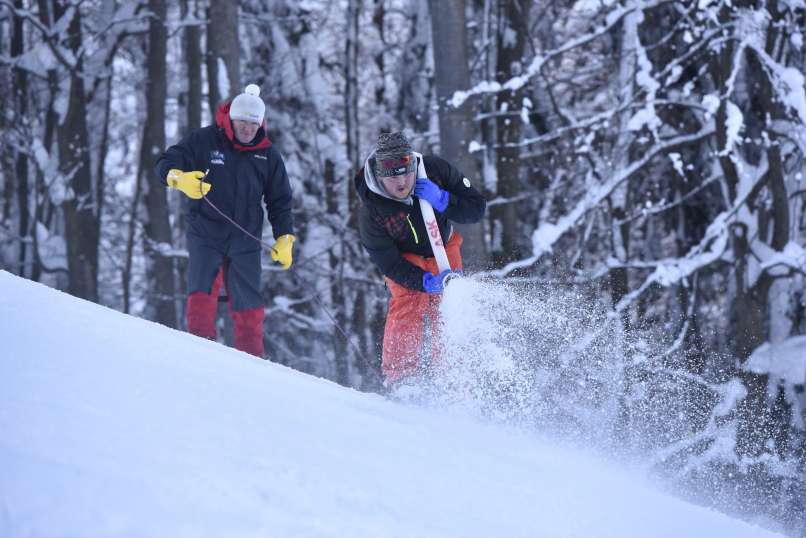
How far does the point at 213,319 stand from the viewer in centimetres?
565

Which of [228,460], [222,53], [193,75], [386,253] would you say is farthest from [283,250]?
[193,75]

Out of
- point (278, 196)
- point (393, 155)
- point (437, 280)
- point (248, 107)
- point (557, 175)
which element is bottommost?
point (437, 280)

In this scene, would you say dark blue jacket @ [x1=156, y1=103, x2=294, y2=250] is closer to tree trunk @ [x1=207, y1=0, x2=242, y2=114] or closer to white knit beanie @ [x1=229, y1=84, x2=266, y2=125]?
white knit beanie @ [x1=229, y1=84, x2=266, y2=125]

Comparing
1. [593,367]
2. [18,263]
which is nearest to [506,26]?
Answer: [593,367]

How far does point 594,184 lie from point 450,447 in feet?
21.0

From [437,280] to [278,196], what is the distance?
1507mm

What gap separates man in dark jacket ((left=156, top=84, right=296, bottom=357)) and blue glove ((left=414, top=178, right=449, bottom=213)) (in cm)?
115

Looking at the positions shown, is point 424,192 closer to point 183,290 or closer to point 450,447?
point 450,447

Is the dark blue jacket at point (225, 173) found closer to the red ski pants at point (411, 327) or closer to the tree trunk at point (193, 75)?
the red ski pants at point (411, 327)

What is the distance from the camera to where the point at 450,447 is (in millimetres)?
3109

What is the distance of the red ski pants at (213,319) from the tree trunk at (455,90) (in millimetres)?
2217

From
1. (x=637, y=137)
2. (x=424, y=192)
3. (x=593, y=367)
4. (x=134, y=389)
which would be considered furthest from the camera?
(x=637, y=137)

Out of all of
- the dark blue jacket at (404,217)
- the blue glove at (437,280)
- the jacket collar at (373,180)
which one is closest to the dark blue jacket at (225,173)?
the dark blue jacket at (404,217)

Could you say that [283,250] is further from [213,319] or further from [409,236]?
[409,236]
